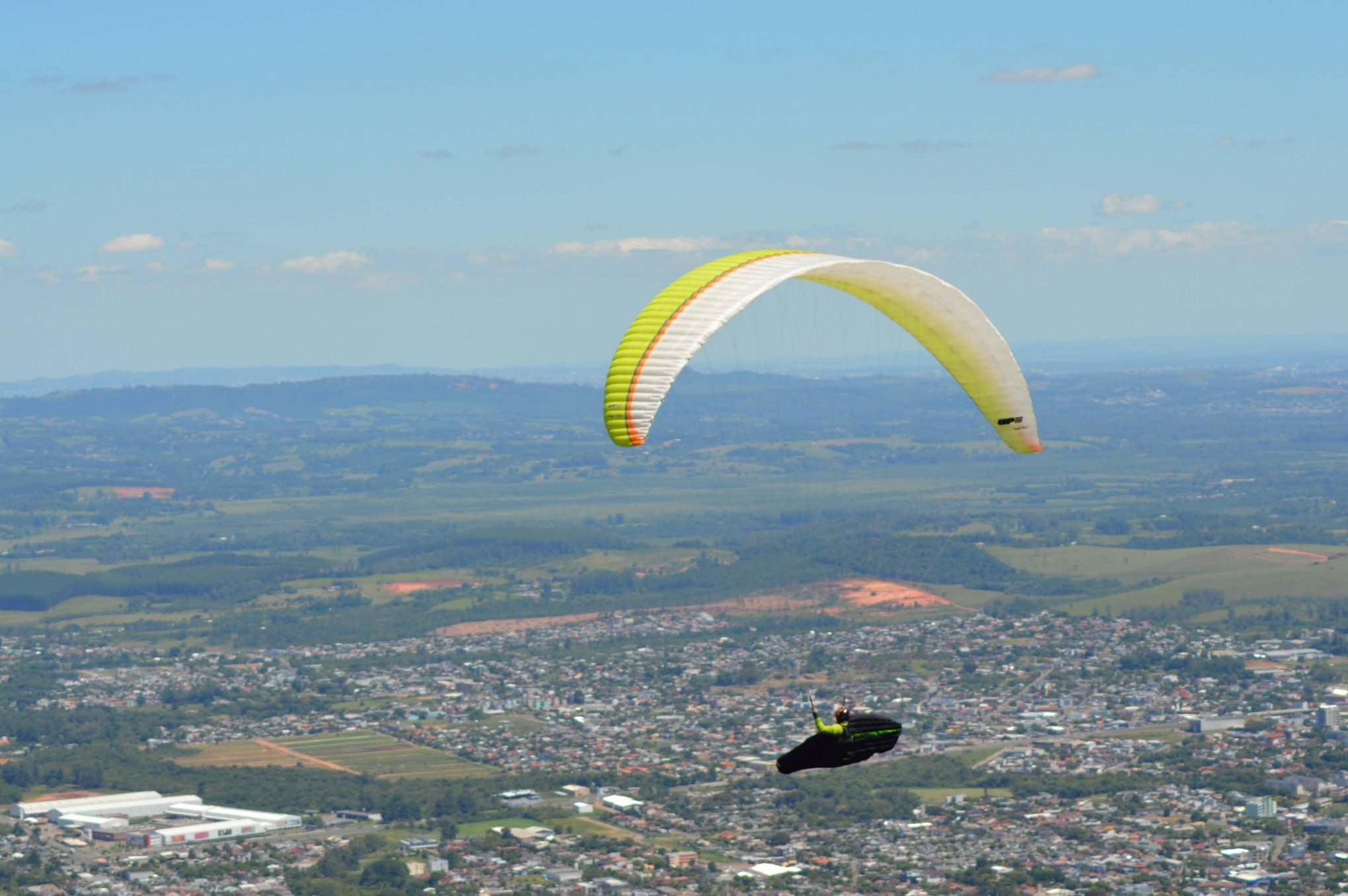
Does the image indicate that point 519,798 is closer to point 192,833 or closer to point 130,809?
point 192,833

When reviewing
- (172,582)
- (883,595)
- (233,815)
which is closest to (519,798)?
(233,815)

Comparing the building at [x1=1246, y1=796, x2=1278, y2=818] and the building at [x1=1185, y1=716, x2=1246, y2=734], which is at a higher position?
the building at [x1=1246, y1=796, x2=1278, y2=818]

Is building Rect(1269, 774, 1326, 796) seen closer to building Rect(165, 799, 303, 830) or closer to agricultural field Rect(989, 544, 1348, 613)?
building Rect(165, 799, 303, 830)

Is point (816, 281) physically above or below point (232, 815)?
above

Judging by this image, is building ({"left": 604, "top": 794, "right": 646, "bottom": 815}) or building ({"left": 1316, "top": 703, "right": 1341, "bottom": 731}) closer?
building ({"left": 604, "top": 794, "right": 646, "bottom": 815})

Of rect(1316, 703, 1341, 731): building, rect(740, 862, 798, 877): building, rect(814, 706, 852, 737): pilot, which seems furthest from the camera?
rect(1316, 703, 1341, 731): building

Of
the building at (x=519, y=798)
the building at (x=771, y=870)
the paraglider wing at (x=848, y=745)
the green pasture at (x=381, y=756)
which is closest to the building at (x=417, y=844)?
the building at (x=519, y=798)

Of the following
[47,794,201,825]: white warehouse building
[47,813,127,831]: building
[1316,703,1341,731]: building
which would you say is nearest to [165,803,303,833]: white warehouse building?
[47,794,201,825]: white warehouse building
